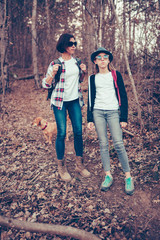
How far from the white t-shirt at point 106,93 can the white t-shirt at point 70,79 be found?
0.48 m

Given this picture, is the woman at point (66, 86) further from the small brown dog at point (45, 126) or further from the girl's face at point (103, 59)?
the small brown dog at point (45, 126)

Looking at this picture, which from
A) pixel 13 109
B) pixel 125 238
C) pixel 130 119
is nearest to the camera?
pixel 125 238

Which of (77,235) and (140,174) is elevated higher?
(77,235)

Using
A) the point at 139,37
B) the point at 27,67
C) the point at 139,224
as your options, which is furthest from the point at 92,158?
the point at 27,67

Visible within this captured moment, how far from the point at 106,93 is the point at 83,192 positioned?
1.94 metres

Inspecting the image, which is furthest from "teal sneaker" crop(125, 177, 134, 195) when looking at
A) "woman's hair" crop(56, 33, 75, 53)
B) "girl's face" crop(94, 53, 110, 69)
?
"woman's hair" crop(56, 33, 75, 53)

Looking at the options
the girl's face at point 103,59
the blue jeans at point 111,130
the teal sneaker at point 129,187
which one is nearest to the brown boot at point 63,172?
the blue jeans at point 111,130

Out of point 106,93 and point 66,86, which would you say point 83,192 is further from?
point 66,86

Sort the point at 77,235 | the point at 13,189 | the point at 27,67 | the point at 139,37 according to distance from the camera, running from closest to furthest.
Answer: the point at 77,235, the point at 13,189, the point at 139,37, the point at 27,67

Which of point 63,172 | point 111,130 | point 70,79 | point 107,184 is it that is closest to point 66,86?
point 70,79

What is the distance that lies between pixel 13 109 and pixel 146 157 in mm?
7231

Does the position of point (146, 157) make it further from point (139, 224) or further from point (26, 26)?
point (26, 26)

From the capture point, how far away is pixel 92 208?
10.8 feet

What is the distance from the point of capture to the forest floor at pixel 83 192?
2.93 m
